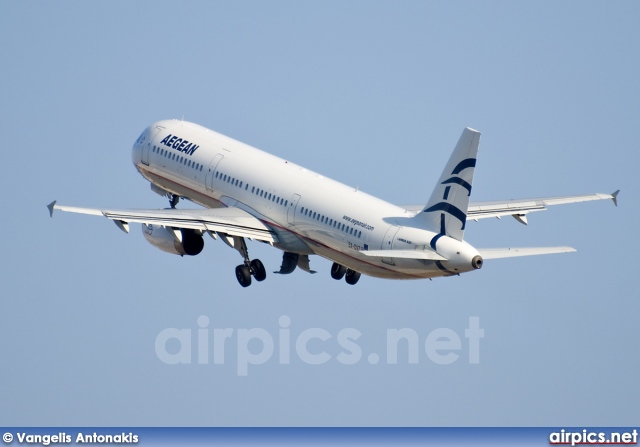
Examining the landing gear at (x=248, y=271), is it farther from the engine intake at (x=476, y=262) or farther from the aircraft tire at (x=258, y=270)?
the engine intake at (x=476, y=262)

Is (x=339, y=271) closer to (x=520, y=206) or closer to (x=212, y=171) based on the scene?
(x=212, y=171)

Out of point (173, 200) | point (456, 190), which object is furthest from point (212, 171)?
point (456, 190)

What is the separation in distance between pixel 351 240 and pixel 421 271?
4753 millimetres

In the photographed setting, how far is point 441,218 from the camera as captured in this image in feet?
A: 344

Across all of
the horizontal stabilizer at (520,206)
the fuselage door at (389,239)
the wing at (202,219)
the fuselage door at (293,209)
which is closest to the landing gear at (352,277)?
the horizontal stabilizer at (520,206)

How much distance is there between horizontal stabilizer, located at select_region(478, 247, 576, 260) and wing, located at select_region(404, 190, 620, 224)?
1203cm

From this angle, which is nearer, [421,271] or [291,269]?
[421,271]

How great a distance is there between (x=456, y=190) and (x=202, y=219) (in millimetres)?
14593

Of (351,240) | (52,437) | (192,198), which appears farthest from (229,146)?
(52,437)

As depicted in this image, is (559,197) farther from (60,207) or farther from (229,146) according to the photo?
(60,207)

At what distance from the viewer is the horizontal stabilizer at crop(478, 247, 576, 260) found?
341 feet

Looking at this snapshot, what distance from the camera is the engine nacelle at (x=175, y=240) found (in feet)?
377

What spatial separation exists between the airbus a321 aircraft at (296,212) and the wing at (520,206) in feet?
0.17

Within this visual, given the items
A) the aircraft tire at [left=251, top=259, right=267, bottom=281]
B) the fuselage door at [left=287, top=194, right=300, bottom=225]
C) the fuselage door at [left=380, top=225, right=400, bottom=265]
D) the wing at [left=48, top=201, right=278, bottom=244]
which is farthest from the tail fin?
the aircraft tire at [left=251, top=259, right=267, bottom=281]
